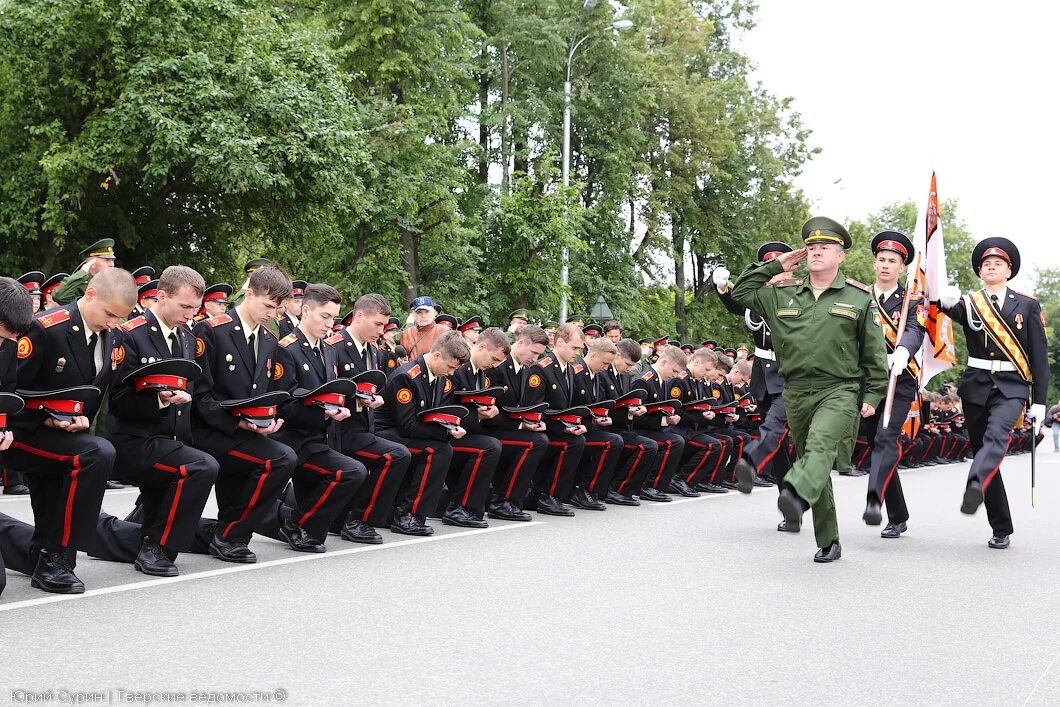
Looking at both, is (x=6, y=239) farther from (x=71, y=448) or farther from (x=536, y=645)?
(x=536, y=645)

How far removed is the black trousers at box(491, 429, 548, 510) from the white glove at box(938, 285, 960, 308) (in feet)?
11.7

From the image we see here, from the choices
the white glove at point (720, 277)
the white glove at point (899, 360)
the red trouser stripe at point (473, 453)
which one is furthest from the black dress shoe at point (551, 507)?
the white glove at point (720, 277)

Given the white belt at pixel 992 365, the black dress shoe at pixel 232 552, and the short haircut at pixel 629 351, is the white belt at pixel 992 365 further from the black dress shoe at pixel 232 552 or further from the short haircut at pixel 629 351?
the black dress shoe at pixel 232 552

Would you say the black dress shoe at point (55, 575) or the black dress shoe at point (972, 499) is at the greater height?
the black dress shoe at point (972, 499)

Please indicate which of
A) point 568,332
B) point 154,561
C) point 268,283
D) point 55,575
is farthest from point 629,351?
point 55,575

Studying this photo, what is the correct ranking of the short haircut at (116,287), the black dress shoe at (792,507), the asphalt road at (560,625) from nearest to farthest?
the asphalt road at (560,625) < the short haircut at (116,287) < the black dress shoe at (792,507)

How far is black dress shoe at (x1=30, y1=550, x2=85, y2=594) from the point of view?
6645 mm

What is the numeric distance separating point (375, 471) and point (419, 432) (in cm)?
74

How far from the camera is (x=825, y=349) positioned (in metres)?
8.60

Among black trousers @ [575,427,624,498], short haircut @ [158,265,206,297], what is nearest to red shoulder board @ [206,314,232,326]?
short haircut @ [158,265,206,297]

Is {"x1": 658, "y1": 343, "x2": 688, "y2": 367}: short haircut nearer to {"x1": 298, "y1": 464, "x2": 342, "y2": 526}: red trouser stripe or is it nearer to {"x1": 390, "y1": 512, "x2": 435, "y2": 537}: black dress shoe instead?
{"x1": 390, "y1": 512, "x2": 435, "y2": 537}: black dress shoe

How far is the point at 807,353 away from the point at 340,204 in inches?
618

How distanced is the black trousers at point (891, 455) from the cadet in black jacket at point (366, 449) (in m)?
3.54

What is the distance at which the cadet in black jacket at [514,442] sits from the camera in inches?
436
